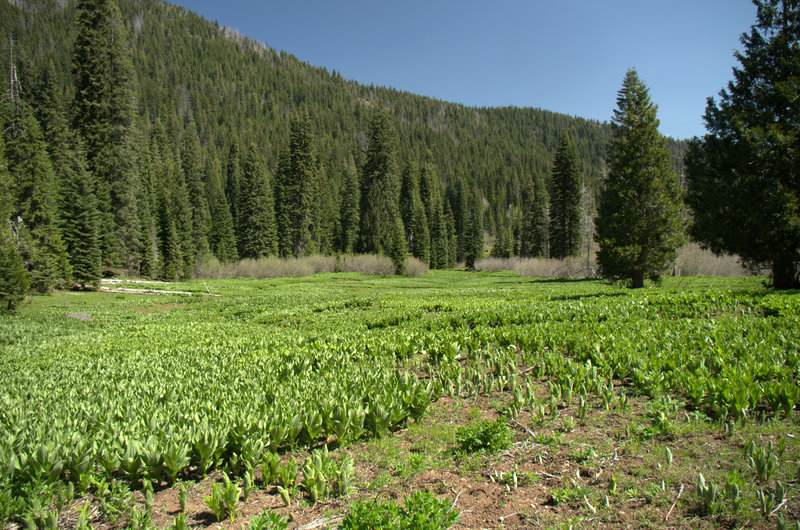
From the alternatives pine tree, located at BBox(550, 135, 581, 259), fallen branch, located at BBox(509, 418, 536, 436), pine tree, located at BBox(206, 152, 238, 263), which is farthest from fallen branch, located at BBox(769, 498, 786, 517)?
pine tree, located at BBox(206, 152, 238, 263)

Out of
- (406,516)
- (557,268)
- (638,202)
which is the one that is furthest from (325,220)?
(406,516)

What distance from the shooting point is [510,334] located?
7070 mm

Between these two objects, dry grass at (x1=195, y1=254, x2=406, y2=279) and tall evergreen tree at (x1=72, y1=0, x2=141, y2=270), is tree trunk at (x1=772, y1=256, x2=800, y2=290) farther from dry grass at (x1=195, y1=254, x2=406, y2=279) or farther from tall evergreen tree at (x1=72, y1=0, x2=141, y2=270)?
tall evergreen tree at (x1=72, y1=0, x2=141, y2=270)

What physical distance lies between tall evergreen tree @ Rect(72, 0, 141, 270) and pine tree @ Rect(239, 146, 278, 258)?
20.7m

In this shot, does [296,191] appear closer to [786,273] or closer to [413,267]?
[413,267]

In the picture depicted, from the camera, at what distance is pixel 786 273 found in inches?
583

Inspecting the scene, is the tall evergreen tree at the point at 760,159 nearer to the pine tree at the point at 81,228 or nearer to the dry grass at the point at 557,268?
the dry grass at the point at 557,268

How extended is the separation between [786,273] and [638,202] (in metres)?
10.5

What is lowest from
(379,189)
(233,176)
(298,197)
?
(298,197)

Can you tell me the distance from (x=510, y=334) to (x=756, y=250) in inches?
530

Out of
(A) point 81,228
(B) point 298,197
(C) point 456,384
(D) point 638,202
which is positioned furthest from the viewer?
(B) point 298,197

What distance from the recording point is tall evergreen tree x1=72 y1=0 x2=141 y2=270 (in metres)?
37.7

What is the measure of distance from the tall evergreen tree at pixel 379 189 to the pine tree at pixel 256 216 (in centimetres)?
1472

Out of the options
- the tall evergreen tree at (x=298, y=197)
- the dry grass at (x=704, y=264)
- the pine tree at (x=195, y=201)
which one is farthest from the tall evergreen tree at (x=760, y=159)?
the tall evergreen tree at (x=298, y=197)
